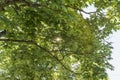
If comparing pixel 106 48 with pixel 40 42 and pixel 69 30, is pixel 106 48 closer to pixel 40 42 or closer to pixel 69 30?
pixel 69 30

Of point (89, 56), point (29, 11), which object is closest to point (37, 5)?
point (29, 11)

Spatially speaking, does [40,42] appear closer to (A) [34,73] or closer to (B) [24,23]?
(B) [24,23]

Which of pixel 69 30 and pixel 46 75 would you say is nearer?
pixel 69 30

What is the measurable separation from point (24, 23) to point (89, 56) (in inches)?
169

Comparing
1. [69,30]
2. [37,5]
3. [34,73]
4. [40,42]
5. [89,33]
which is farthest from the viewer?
[34,73]

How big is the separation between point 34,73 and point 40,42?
7713 millimetres

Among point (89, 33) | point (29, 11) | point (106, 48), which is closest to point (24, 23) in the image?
point (29, 11)

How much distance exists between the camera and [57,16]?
14844 mm

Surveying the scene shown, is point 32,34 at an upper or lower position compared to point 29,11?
lower

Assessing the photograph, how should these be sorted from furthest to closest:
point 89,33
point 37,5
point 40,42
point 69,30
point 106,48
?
1. point 40,42
2. point 106,48
3. point 69,30
4. point 89,33
5. point 37,5

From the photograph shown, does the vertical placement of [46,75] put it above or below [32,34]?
below

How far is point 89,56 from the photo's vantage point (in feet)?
58.2

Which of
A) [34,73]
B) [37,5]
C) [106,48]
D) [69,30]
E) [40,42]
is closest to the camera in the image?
[37,5]

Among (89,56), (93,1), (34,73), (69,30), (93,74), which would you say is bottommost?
(34,73)
